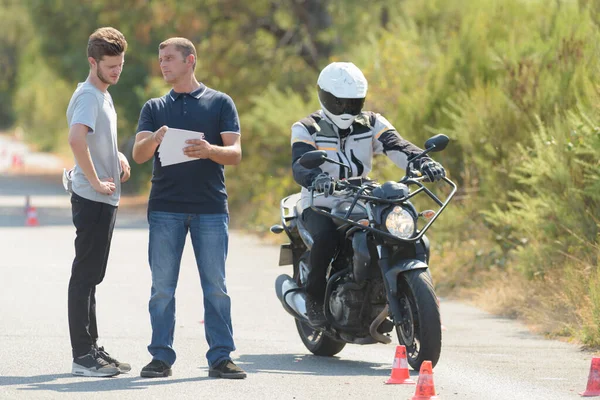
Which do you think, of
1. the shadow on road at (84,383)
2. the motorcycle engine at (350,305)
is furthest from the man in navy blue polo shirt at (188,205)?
the motorcycle engine at (350,305)

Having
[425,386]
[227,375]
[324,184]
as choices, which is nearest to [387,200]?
[324,184]

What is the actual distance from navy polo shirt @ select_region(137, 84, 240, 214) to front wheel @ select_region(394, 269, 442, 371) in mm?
1299

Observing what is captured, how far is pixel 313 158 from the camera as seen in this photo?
8.79 meters

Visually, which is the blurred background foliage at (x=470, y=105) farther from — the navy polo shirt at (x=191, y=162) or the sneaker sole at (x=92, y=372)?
the sneaker sole at (x=92, y=372)

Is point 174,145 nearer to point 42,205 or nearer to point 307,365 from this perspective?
point 307,365

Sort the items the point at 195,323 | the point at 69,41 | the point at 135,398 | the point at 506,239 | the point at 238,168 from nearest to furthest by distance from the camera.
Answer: the point at 135,398 < the point at 195,323 < the point at 506,239 < the point at 238,168 < the point at 69,41

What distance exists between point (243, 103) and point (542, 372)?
18376 millimetres

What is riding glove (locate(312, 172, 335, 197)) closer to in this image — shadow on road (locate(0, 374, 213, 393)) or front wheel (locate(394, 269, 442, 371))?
front wheel (locate(394, 269, 442, 371))

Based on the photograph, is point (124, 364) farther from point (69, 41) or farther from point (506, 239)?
point (69, 41)

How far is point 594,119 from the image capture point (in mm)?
12273

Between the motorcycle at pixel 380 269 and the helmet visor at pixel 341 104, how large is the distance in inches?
19.3

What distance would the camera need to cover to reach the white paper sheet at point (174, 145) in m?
8.45

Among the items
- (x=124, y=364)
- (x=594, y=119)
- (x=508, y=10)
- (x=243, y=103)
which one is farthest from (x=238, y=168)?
(x=124, y=364)

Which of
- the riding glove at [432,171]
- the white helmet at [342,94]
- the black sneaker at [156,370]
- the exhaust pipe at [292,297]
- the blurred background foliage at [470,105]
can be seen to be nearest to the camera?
the black sneaker at [156,370]
